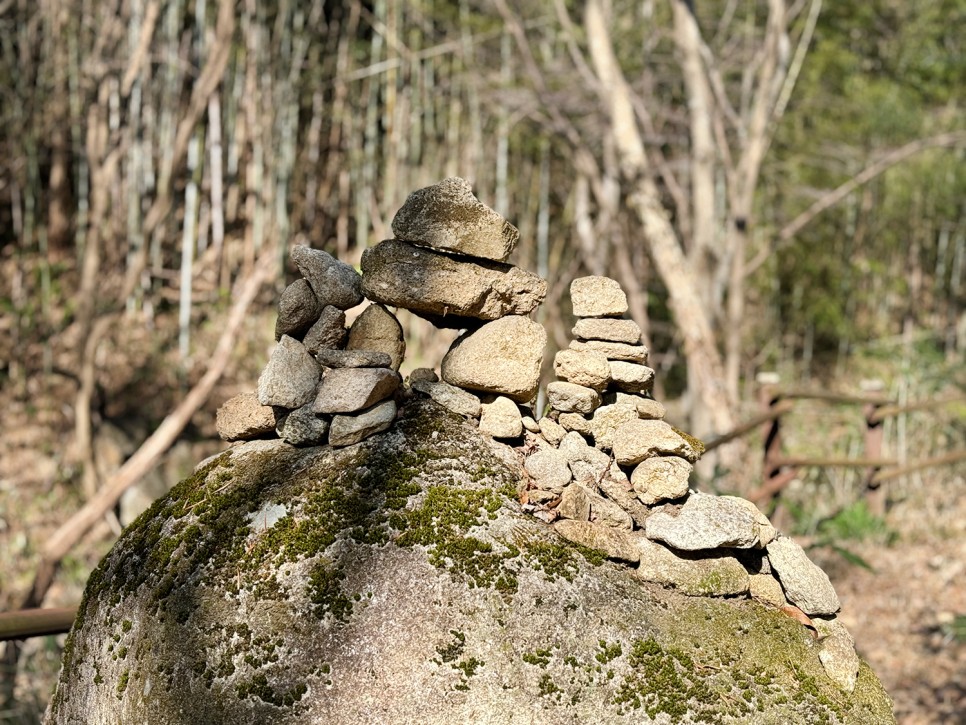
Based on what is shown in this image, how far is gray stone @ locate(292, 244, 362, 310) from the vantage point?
1.59 metres

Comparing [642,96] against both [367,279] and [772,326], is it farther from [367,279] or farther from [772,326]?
[367,279]

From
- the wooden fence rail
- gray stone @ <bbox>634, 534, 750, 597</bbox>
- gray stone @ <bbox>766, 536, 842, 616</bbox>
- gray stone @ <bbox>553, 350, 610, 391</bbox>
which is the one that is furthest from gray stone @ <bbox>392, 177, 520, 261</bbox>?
the wooden fence rail

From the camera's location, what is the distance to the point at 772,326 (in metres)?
11.1

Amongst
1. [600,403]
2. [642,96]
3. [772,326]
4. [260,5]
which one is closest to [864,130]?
[772,326]

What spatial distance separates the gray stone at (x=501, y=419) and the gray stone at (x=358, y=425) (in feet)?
0.55

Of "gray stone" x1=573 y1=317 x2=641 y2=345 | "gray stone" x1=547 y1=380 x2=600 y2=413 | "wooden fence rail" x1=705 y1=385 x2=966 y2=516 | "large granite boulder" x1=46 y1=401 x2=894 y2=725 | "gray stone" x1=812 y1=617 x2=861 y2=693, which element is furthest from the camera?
"wooden fence rail" x1=705 y1=385 x2=966 y2=516

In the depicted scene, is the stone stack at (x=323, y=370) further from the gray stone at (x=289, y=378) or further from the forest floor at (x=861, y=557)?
the forest floor at (x=861, y=557)

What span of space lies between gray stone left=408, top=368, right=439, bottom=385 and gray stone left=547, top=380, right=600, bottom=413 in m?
0.21

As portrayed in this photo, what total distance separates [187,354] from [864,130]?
8.01m

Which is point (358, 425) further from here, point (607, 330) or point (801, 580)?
point (801, 580)

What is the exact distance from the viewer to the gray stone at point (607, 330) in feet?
5.53

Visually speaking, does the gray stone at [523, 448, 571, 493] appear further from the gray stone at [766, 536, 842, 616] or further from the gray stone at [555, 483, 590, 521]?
the gray stone at [766, 536, 842, 616]

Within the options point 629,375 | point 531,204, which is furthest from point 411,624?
point 531,204

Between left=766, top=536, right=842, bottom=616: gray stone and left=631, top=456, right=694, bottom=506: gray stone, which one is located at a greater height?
left=631, top=456, right=694, bottom=506: gray stone
